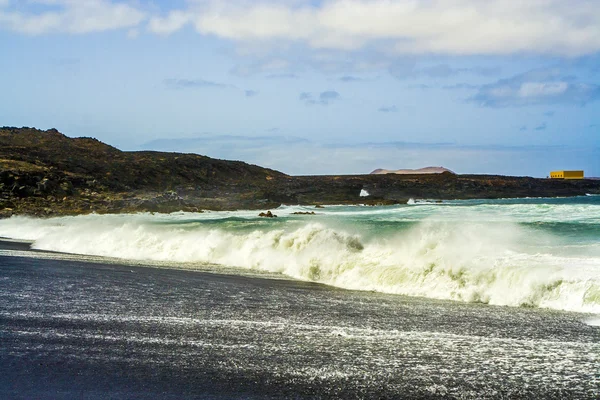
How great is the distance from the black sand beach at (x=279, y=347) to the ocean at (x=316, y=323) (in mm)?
27

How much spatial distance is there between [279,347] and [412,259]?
7.47m

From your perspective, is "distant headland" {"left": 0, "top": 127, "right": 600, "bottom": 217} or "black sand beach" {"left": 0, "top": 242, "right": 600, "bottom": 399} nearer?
"black sand beach" {"left": 0, "top": 242, "right": 600, "bottom": 399}

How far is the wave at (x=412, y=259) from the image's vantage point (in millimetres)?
11945

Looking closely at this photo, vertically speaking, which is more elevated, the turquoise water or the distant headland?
the distant headland

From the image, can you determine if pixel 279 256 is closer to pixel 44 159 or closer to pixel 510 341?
pixel 510 341

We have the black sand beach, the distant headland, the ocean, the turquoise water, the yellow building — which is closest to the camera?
the black sand beach

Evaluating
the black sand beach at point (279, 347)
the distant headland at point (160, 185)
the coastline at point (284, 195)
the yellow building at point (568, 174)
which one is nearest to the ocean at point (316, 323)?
the black sand beach at point (279, 347)

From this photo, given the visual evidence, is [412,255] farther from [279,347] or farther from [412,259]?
[279,347]

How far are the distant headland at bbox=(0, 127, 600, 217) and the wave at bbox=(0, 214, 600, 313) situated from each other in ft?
76.6

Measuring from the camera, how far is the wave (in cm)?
1195

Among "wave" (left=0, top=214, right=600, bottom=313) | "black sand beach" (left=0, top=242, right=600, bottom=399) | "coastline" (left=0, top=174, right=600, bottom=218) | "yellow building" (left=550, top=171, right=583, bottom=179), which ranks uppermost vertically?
"yellow building" (left=550, top=171, right=583, bottom=179)

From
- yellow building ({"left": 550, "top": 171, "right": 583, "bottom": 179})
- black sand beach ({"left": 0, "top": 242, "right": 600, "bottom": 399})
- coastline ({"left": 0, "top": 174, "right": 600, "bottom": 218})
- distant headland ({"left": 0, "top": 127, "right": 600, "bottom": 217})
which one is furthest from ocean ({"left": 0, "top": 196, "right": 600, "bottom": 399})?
yellow building ({"left": 550, "top": 171, "right": 583, "bottom": 179})

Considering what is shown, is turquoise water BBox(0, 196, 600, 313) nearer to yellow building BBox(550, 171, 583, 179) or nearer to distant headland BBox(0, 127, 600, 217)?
distant headland BBox(0, 127, 600, 217)

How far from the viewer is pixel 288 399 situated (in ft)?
19.5
